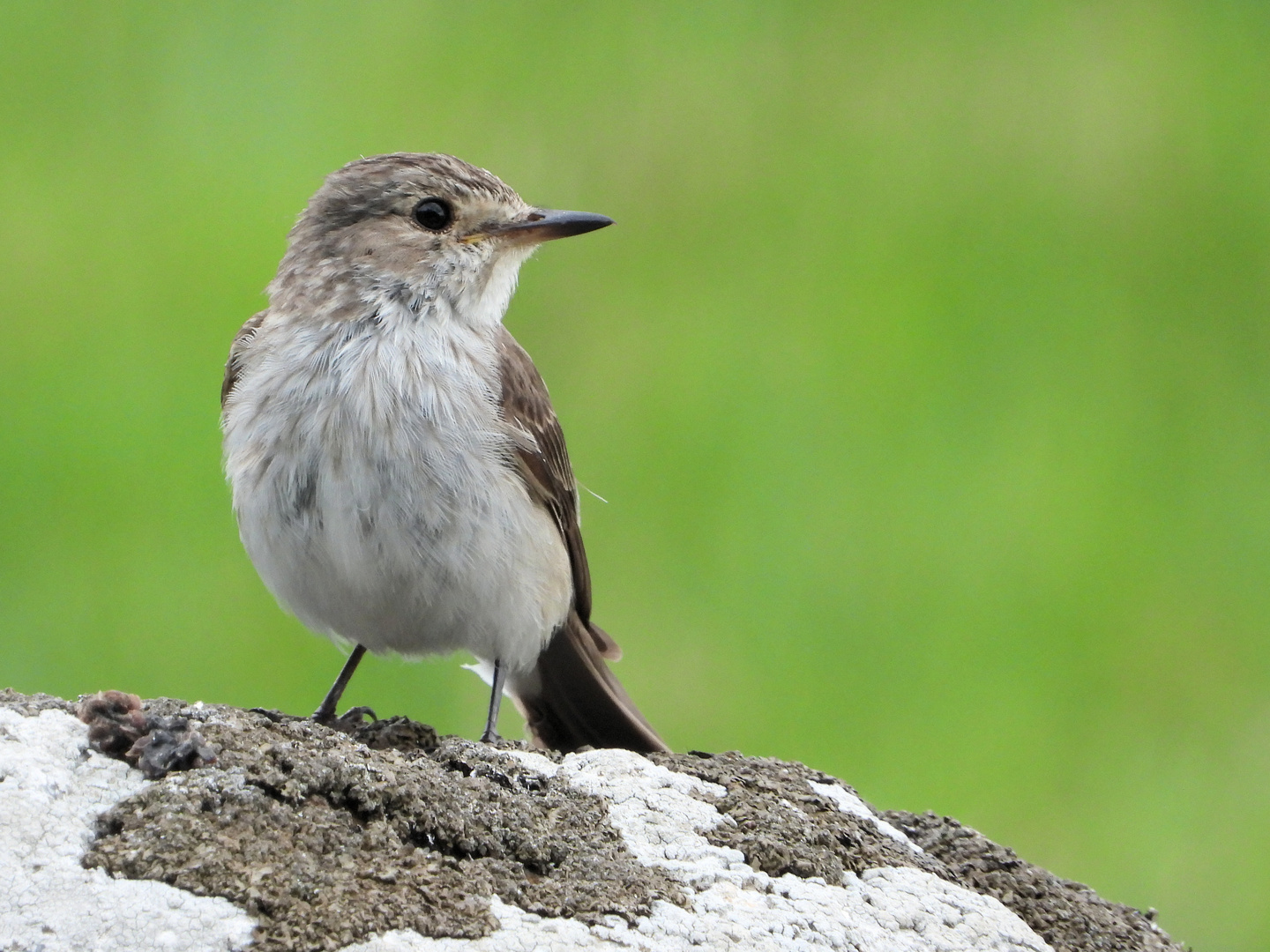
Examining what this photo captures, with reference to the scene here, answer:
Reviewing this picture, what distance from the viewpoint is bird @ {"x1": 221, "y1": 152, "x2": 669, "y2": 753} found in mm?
4359

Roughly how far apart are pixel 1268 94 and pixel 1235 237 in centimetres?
96

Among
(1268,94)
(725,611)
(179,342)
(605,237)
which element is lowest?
(725,611)

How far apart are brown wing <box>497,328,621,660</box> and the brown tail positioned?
75 millimetres

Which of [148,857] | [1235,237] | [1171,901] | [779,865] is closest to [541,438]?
[779,865]

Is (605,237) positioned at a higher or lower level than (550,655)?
higher

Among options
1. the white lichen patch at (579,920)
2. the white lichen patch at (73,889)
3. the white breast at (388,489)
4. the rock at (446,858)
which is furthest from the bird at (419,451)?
the white lichen patch at (73,889)

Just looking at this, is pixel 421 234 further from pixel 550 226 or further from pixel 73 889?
pixel 73 889

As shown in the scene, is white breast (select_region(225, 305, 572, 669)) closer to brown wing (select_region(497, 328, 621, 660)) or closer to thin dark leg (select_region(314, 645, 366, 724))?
brown wing (select_region(497, 328, 621, 660))

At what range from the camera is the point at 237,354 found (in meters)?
4.92

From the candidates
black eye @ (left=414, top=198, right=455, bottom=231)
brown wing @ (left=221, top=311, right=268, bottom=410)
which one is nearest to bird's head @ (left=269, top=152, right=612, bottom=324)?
black eye @ (left=414, top=198, right=455, bottom=231)

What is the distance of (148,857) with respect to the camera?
2.73 metres

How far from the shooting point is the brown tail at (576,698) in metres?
5.04

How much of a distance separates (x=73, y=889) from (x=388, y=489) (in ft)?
5.89

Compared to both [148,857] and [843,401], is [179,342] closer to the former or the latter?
[843,401]
